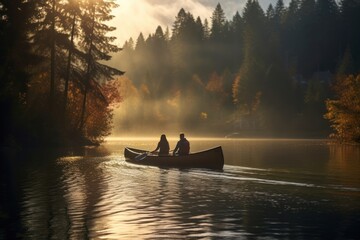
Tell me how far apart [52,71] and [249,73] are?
2791 inches

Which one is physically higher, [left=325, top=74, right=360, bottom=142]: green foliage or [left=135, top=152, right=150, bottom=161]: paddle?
[left=325, top=74, right=360, bottom=142]: green foliage

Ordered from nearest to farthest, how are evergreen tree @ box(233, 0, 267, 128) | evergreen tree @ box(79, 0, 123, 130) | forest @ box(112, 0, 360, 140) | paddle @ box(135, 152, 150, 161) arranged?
1. paddle @ box(135, 152, 150, 161)
2. evergreen tree @ box(79, 0, 123, 130)
3. forest @ box(112, 0, 360, 140)
4. evergreen tree @ box(233, 0, 267, 128)

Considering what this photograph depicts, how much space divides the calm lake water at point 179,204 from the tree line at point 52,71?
1697 cm

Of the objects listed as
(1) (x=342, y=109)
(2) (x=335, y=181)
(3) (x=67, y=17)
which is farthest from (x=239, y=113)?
(2) (x=335, y=181)

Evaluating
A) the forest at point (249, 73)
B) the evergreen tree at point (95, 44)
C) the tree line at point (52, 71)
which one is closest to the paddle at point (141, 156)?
the tree line at point (52, 71)

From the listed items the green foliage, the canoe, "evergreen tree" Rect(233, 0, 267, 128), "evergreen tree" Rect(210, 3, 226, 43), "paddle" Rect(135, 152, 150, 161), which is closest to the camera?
the canoe

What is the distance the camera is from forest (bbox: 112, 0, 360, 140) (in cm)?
10825

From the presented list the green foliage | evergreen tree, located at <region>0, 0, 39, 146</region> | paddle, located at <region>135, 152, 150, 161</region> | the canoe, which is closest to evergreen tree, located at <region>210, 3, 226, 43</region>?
the green foliage

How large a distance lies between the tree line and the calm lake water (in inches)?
668

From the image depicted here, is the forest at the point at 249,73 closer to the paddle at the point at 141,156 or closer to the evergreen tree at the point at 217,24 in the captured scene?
the evergreen tree at the point at 217,24

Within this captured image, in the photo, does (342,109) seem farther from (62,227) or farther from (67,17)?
(62,227)

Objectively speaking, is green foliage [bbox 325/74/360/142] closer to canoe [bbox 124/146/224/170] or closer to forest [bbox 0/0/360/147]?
forest [bbox 0/0/360/147]

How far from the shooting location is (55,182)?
23.6 meters

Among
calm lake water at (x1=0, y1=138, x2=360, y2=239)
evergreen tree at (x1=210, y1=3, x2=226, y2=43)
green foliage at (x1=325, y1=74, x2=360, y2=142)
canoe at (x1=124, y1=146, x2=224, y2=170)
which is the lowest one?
calm lake water at (x1=0, y1=138, x2=360, y2=239)
